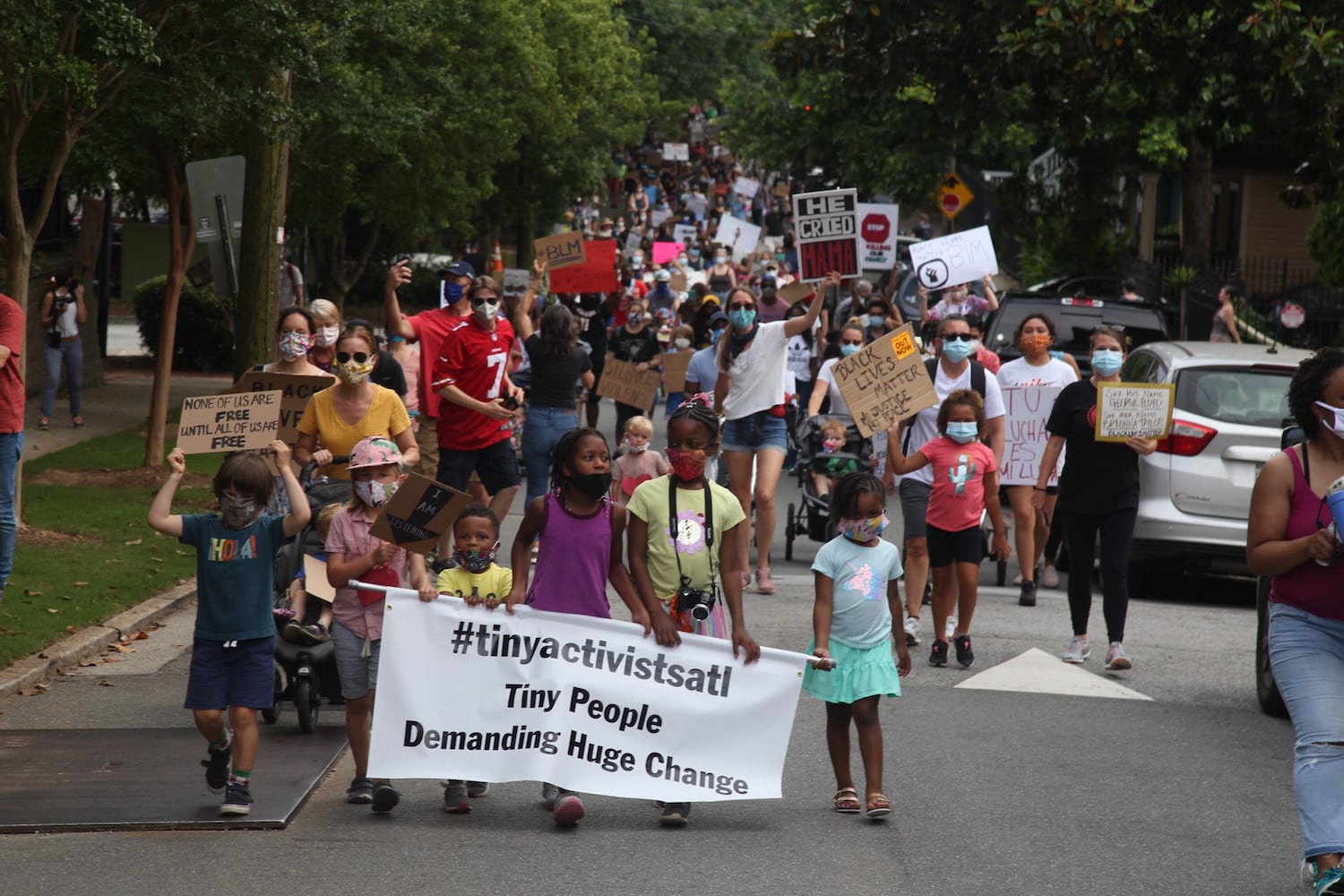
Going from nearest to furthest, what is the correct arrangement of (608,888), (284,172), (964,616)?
(608,888), (964,616), (284,172)

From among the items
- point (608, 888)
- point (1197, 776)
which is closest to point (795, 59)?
point (1197, 776)

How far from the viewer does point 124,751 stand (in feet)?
24.9

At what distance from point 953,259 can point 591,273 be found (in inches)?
Result: 170

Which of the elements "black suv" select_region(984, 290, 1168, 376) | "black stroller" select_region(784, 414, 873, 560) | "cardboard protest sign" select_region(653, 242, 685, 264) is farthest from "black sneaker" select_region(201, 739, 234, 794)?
"cardboard protest sign" select_region(653, 242, 685, 264)

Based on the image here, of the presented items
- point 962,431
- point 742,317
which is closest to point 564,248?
point 742,317

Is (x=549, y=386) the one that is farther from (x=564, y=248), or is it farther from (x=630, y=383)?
(x=564, y=248)

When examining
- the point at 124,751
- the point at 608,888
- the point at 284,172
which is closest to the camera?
the point at 608,888

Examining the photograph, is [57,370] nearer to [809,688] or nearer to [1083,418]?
[1083,418]

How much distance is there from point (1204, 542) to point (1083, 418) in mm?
2445

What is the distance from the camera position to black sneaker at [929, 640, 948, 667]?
9.90m

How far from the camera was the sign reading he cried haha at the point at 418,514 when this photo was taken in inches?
257

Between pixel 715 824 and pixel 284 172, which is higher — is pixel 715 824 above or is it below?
below

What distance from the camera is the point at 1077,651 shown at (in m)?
10.0

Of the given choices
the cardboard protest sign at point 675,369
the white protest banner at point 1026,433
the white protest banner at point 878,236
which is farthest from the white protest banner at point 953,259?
the white protest banner at point 878,236
